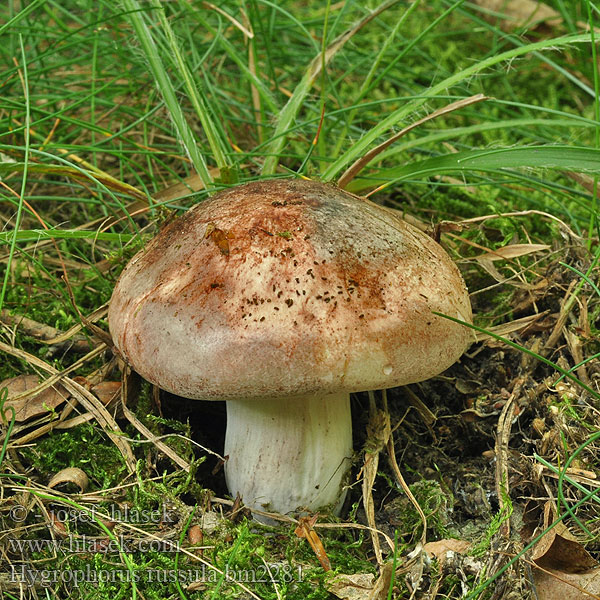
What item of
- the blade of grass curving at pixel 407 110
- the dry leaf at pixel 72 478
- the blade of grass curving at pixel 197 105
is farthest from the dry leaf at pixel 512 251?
the dry leaf at pixel 72 478

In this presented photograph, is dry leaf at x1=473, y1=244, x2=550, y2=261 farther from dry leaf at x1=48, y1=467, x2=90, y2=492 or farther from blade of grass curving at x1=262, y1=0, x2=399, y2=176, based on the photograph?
dry leaf at x1=48, y1=467, x2=90, y2=492

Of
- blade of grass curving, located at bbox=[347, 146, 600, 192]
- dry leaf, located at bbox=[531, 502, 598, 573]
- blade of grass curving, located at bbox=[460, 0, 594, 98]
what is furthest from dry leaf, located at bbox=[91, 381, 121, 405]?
blade of grass curving, located at bbox=[460, 0, 594, 98]

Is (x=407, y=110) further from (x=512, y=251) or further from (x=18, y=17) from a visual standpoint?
(x=18, y=17)

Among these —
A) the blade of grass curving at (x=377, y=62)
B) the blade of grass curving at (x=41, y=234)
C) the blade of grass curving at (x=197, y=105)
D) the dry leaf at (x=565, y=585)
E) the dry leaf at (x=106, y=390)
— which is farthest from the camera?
the blade of grass curving at (x=197, y=105)

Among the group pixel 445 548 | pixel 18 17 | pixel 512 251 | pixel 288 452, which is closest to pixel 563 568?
pixel 445 548

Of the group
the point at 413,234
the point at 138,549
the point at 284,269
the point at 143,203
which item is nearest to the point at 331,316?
the point at 284,269

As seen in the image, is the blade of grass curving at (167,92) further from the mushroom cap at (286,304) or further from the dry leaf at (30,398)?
the dry leaf at (30,398)

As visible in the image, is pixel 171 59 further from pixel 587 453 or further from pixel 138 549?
pixel 587 453
